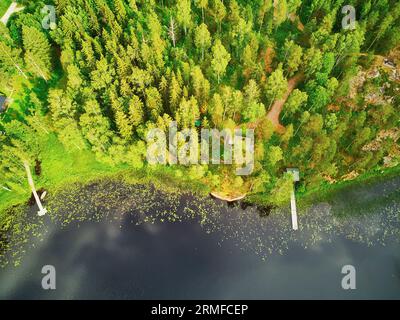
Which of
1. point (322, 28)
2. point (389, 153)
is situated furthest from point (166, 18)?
point (389, 153)

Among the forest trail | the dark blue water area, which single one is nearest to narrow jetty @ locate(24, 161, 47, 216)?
the dark blue water area

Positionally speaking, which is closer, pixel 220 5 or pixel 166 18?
pixel 220 5

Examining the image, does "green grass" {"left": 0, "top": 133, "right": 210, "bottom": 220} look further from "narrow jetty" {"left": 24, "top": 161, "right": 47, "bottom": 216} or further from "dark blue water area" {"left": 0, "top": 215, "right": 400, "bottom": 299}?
"dark blue water area" {"left": 0, "top": 215, "right": 400, "bottom": 299}

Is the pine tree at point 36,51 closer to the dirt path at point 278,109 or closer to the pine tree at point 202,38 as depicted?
the pine tree at point 202,38

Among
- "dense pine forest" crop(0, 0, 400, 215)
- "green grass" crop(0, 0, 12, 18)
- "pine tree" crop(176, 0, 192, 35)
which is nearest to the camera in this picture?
"dense pine forest" crop(0, 0, 400, 215)

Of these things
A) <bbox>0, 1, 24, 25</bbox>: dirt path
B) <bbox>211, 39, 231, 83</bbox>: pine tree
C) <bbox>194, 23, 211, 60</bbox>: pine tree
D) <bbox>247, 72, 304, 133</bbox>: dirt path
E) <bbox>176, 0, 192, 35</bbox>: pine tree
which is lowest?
<bbox>247, 72, 304, 133</bbox>: dirt path

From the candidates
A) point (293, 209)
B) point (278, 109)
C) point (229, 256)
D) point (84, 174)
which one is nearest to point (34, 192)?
point (84, 174)
